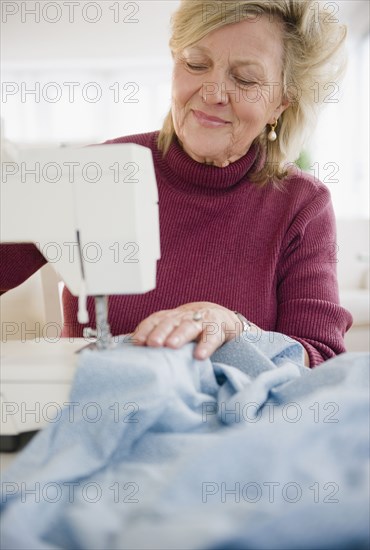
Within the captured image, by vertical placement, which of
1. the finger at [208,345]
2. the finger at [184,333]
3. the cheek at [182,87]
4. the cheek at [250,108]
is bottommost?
the finger at [208,345]

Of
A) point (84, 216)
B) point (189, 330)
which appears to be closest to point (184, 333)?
point (189, 330)

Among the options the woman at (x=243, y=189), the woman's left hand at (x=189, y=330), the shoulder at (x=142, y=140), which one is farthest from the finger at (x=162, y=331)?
the shoulder at (x=142, y=140)

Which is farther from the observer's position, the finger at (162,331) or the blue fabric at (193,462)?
the finger at (162,331)

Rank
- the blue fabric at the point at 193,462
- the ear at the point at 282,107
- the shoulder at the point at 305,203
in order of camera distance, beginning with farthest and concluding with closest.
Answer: the ear at the point at 282,107
the shoulder at the point at 305,203
the blue fabric at the point at 193,462

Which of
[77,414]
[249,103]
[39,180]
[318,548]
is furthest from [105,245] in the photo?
[249,103]

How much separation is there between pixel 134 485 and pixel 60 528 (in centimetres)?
8

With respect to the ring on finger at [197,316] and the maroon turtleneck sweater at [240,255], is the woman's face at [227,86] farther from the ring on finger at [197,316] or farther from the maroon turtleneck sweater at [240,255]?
the ring on finger at [197,316]

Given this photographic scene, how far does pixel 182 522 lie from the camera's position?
0.52 metres

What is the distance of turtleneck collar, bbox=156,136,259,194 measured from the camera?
5.10 feet

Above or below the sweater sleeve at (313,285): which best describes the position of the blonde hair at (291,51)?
above

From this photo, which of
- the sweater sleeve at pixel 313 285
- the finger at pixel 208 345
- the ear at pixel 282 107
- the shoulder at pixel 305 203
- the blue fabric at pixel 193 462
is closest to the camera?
the blue fabric at pixel 193 462

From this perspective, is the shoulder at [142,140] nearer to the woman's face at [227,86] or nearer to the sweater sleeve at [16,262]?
the woman's face at [227,86]

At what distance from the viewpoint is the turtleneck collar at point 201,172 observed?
5.10 feet

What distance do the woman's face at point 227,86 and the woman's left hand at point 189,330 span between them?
0.59 meters
